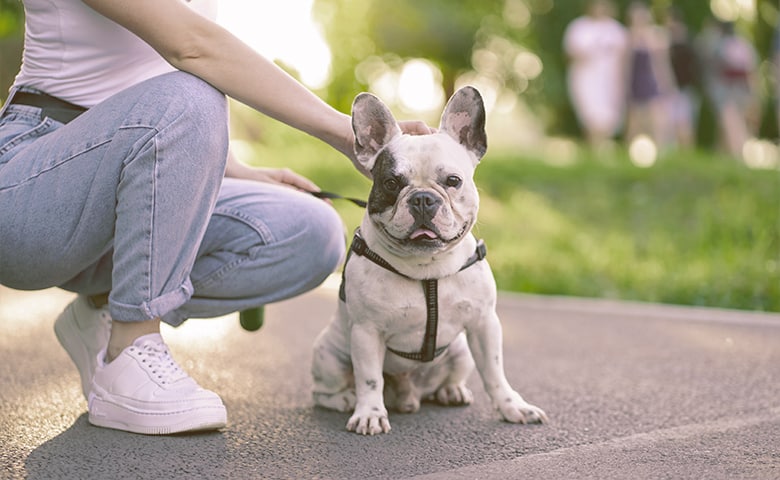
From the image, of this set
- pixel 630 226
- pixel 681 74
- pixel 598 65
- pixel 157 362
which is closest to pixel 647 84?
pixel 598 65

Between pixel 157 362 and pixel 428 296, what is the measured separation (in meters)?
0.79

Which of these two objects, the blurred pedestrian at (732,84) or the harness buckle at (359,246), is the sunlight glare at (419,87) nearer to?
the blurred pedestrian at (732,84)

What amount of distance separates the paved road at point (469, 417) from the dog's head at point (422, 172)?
60 cm

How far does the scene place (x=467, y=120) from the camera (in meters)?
2.88

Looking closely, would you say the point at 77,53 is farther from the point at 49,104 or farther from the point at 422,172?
the point at 422,172

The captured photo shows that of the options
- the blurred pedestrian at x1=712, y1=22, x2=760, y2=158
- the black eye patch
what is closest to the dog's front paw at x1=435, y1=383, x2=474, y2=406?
the black eye patch

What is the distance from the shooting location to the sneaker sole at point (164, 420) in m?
2.67

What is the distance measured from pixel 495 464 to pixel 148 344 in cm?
101

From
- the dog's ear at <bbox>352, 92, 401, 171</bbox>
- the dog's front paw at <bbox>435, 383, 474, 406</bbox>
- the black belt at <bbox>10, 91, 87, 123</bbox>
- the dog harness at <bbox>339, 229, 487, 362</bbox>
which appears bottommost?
the dog's front paw at <bbox>435, 383, 474, 406</bbox>

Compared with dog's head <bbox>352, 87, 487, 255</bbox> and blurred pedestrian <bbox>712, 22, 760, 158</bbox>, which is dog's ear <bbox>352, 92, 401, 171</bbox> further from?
blurred pedestrian <bbox>712, 22, 760, 158</bbox>

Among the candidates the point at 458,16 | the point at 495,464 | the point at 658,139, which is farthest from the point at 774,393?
the point at 458,16

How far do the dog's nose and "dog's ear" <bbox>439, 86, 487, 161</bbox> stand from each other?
290 millimetres

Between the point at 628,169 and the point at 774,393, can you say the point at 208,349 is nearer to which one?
the point at 774,393

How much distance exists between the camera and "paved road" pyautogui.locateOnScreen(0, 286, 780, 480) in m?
2.47
